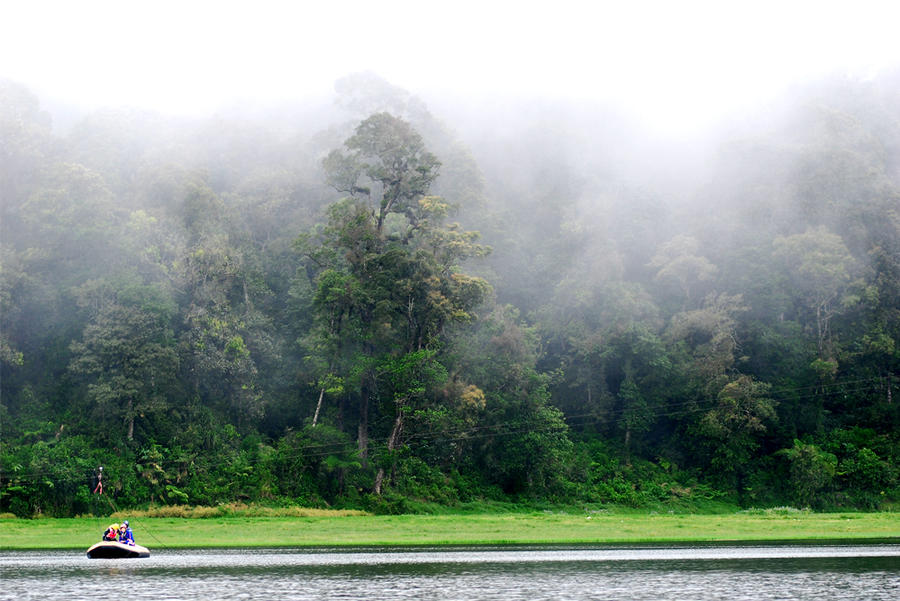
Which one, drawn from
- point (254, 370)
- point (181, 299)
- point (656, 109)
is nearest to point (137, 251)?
point (181, 299)

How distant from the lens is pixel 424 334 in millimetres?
73188

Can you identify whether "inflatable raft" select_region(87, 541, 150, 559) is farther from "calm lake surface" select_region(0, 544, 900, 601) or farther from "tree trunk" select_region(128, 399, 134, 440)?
"tree trunk" select_region(128, 399, 134, 440)

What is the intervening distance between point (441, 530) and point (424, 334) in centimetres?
2198

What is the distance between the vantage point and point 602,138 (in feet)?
379

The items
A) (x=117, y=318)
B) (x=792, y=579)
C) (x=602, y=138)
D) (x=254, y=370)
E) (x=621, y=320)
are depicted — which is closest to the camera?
(x=792, y=579)

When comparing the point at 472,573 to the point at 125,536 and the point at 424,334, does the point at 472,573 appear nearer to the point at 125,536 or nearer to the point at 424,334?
the point at 125,536

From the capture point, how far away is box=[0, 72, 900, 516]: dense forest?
68.8m

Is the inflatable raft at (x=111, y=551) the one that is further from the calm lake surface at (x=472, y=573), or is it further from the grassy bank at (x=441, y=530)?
the grassy bank at (x=441, y=530)

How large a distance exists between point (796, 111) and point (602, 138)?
77.8 feet

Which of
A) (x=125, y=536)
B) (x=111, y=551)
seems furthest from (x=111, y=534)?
(x=111, y=551)

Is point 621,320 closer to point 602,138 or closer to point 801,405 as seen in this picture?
point 801,405

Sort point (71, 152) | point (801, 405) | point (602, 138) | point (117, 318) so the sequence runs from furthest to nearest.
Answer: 1. point (602, 138)
2. point (71, 152)
3. point (801, 405)
4. point (117, 318)

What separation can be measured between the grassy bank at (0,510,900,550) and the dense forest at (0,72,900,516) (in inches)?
284

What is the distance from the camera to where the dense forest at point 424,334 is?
68.8m
